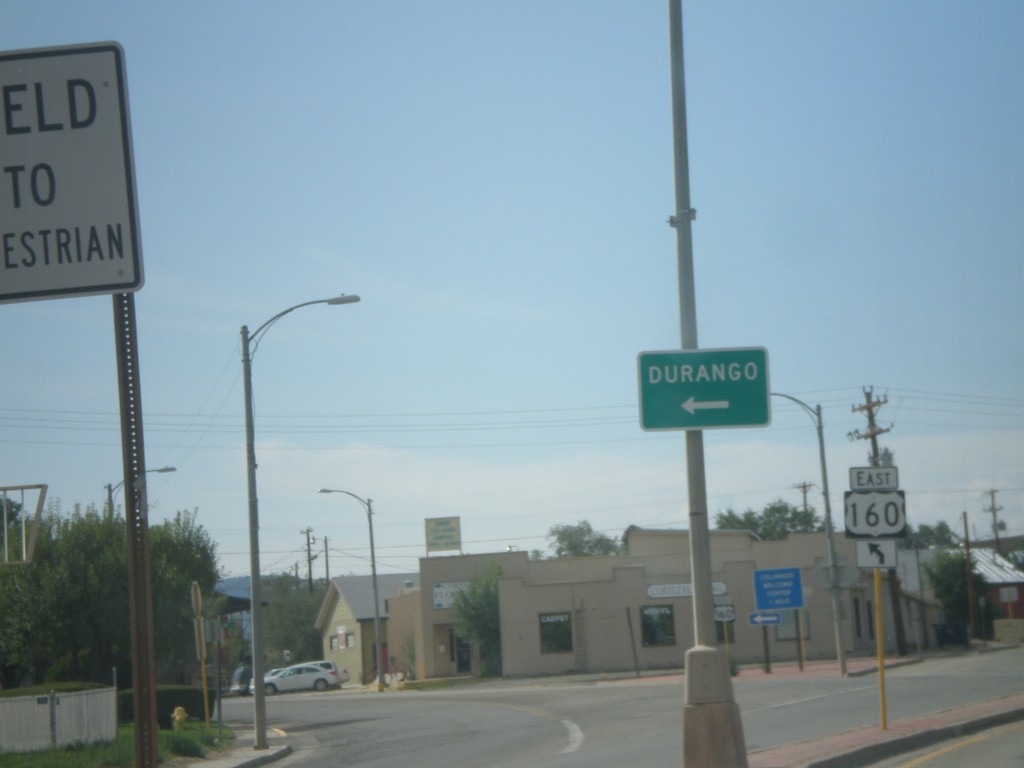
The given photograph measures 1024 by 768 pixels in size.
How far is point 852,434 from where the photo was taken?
173 feet

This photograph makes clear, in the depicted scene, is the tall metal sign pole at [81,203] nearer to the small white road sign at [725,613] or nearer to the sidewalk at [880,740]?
the sidewalk at [880,740]

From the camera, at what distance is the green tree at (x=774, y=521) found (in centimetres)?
12406

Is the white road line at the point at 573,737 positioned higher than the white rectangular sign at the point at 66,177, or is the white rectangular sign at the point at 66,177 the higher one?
the white rectangular sign at the point at 66,177

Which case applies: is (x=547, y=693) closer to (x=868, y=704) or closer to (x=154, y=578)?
(x=154, y=578)

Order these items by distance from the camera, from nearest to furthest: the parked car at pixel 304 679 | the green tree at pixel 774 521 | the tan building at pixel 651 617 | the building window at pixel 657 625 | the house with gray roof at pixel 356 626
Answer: the tan building at pixel 651 617 < the building window at pixel 657 625 < the parked car at pixel 304 679 < the house with gray roof at pixel 356 626 < the green tree at pixel 774 521

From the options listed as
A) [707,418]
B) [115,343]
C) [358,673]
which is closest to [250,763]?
[707,418]

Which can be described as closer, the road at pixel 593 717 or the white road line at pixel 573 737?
the road at pixel 593 717

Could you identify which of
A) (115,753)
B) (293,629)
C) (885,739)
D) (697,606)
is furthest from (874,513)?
(293,629)

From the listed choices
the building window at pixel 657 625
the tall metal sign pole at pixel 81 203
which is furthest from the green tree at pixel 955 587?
the tall metal sign pole at pixel 81 203

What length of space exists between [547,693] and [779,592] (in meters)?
8.63

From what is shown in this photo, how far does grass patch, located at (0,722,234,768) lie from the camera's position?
19797 mm

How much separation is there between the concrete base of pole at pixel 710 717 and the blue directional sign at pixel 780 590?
2952cm

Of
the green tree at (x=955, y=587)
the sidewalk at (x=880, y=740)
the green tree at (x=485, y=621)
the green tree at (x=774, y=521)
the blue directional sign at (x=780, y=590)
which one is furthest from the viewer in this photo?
the green tree at (x=774, y=521)

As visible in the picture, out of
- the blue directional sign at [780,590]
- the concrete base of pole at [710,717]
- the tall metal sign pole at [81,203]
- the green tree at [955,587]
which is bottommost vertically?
the green tree at [955,587]
